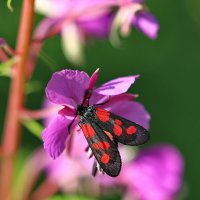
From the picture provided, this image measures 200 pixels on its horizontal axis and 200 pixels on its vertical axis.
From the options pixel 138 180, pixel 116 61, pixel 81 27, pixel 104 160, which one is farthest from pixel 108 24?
pixel 116 61

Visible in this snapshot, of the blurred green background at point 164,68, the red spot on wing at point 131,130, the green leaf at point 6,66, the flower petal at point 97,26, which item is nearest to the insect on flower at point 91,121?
the red spot on wing at point 131,130

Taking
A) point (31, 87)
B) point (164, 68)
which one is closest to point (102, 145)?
point (31, 87)

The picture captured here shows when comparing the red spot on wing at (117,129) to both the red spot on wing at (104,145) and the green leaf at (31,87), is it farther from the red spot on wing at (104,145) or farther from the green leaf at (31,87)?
the green leaf at (31,87)

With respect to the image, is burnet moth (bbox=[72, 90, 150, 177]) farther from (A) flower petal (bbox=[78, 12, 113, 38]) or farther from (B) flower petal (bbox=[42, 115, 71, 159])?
(A) flower petal (bbox=[78, 12, 113, 38])

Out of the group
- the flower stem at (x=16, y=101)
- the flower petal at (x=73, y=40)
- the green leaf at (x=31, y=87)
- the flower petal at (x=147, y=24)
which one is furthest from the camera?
the flower petal at (x=73, y=40)

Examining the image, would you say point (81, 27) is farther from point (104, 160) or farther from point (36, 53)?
point (104, 160)

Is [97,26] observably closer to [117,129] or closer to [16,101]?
[16,101]
